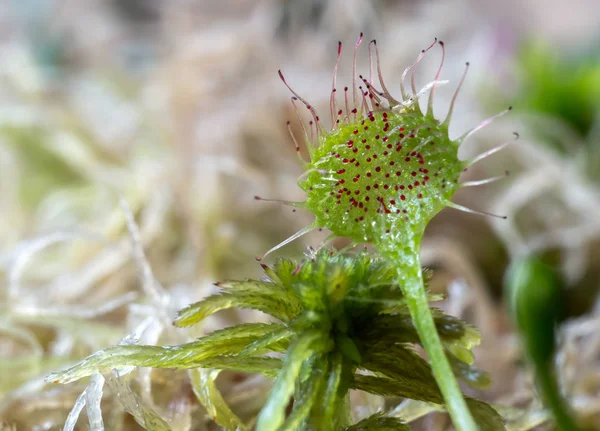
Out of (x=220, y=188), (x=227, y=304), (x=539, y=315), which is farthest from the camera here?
(x=220, y=188)

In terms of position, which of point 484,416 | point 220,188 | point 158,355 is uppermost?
point 220,188

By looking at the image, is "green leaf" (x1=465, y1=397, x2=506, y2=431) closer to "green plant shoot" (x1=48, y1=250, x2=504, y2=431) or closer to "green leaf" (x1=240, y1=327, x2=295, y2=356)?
"green plant shoot" (x1=48, y1=250, x2=504, y2=431)

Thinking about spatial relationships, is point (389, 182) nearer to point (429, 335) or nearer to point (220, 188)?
point (429, 335)

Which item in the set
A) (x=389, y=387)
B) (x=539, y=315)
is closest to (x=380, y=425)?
(x=389, y=387)

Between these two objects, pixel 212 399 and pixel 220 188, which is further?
pixel 220 188

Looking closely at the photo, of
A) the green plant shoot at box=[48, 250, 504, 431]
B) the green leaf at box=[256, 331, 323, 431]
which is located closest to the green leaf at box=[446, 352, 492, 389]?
the green plant shoot at box=[48, 250, 504, 431]

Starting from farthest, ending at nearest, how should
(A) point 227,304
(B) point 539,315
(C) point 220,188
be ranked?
(C) point 220,188 < (A) point 227,304 < (B) point 539,315

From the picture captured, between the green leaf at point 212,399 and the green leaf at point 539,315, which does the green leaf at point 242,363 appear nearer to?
the green leaf at point 212,399
